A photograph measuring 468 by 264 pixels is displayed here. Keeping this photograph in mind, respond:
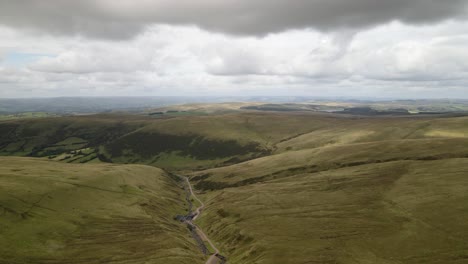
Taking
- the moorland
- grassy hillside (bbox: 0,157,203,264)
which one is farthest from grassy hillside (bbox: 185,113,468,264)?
grassy hillside (bbox: 0,157,203,264)

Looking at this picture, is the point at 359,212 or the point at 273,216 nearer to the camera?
the point at 359,212

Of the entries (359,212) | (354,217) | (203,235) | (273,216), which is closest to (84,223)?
(203,235)

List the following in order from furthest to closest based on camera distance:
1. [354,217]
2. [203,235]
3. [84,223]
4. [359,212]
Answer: [203,235] → [84,223] → [359,212] → [354,217]

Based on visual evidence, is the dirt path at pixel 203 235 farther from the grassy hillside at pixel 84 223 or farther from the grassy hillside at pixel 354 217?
the grassy hillside at pixel 84 223

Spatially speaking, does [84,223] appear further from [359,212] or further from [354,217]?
[359,212]

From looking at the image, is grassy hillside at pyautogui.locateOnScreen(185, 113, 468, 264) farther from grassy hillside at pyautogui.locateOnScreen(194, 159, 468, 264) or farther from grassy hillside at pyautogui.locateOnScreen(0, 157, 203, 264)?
grassy hillside at pyautogui.locateOnScreen(0, 157, 203, 264)

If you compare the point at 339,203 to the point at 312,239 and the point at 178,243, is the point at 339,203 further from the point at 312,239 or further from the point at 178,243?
the point at 178,243

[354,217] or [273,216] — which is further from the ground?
[354,217]

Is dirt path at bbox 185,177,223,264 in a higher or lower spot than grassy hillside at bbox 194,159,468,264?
lower

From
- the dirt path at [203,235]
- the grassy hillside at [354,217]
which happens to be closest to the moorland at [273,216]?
the grassy hillside at [354,217]

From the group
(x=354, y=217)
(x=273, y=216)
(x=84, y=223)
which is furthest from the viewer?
(x=273, y=216)
